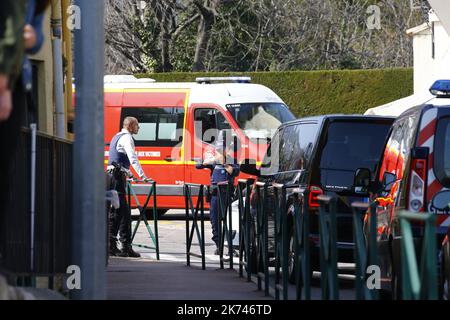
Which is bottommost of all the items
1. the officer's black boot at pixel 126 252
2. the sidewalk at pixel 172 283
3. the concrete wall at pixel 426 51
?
the officer's black boot at pixel 126 252

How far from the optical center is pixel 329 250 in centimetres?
698

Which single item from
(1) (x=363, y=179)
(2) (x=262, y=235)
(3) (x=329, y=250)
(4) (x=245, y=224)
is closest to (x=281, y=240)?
(2) (x=262, y=235)

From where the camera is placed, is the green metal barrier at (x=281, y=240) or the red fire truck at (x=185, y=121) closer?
the green metal barrier at (x=281, y=240)

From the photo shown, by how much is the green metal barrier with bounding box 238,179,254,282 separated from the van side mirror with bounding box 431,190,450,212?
3.10 m

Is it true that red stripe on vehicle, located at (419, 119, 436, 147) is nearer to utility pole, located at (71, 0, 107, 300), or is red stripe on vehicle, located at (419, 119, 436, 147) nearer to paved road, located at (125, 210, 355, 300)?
paved road, located at (125, 210, 355, 300)

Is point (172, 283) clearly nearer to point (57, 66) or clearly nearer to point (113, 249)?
point (57, 66)

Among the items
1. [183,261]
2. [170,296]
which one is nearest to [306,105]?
[183,261]

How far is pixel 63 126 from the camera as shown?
496 inches

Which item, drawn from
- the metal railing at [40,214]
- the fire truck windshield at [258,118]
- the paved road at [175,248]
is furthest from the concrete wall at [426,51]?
the metal railing at [40,214]

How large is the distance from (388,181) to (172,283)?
2.68m

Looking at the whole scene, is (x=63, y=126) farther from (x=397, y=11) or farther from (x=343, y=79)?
→ (x=397, y=11)

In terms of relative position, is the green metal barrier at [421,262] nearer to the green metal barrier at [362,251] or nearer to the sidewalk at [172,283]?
the green metal barrier at [362,251]

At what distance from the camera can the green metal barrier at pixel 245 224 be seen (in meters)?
11.8

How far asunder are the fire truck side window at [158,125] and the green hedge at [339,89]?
38.3ft
